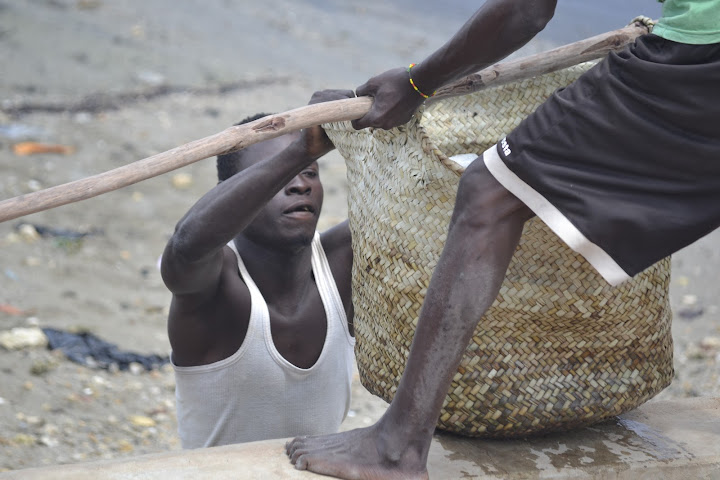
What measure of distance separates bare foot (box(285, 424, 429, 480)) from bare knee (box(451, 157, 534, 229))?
515mm

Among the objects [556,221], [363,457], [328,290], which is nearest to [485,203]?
[556,221]

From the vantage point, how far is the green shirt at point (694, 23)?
1807 mm

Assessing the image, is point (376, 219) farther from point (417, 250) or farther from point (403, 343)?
point (403, 343)

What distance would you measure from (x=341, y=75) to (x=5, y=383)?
5.23m

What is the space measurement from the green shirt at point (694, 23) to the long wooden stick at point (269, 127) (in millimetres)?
372

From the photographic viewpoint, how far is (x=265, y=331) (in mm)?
2645

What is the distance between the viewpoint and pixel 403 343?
2.27 m

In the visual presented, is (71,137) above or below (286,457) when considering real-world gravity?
above

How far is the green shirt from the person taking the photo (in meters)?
1.81

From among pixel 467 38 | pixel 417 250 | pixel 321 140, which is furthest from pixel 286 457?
pixel 467 38

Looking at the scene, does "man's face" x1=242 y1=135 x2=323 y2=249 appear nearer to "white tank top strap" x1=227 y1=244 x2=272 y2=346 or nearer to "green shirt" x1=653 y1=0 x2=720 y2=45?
"white tank top strap" x1=227 y1=244 x2=272 y2=346

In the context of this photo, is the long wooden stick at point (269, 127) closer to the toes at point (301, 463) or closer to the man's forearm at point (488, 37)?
the man's forearm at point (488, 37)

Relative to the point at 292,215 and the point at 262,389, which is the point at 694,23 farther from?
the point at 262,389

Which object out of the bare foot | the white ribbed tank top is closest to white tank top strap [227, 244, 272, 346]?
the white ribbed tank top
